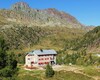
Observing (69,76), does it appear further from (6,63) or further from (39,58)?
(6,63)

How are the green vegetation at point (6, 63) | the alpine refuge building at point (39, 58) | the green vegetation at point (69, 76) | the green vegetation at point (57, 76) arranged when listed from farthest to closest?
the alpine refuge building at point (39, 58) → the green vegetation at point (69, 76) → the green vegetation at point (57, 76) → the green vegetation at point (6, 63)

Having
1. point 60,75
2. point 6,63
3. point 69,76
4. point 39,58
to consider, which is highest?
point 39,58

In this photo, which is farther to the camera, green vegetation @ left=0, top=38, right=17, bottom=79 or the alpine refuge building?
the alpine refuge building

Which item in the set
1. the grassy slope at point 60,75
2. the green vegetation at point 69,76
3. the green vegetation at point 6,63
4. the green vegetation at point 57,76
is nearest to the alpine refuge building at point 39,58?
the grassy slope at point 60,75

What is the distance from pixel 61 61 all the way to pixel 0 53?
150 metres

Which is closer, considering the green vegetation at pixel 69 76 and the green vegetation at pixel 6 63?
the green vegetation at pixel 6 63

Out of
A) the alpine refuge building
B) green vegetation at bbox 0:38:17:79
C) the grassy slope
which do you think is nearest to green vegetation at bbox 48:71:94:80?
the grassy slope

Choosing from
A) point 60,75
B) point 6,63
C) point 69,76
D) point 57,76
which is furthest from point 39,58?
point 6,63

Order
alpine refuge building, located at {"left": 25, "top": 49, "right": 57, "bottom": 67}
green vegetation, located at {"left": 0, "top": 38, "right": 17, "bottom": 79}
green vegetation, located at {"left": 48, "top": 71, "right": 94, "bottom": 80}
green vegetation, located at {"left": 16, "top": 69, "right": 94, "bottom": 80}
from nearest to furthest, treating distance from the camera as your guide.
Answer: green vegetation, located at {"left": 0, "top": 38, "right": 17, "bottom": 79} < green vegetation, located at {"left": 16, "top": 69, "right": 94, "bottom": 80} < green vegetation, located at {"left": 48, "top": 71, "right": 94, "bottom": 80} < alpine refuge building, located at {"left": 25, "top": 49, "right": 57, "bottom": 67}

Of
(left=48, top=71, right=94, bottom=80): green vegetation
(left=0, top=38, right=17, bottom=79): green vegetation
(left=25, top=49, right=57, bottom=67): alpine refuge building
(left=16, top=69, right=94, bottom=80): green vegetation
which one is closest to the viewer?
(left=0, top=38, right=17, bottom=79): green vegetation

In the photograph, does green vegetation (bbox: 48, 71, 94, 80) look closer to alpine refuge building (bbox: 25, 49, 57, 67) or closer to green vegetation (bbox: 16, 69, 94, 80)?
green vegetation (bbox: 16, 69, 94, 80)

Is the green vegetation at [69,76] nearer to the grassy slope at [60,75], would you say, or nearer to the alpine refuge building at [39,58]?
the grassy slope at [60,75]

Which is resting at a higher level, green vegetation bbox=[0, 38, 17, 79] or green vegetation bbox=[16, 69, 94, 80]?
green vegetation bbox=[0, 38, 17, 79]

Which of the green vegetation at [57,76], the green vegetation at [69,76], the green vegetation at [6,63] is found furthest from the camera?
the green vegetation at [69,76]
